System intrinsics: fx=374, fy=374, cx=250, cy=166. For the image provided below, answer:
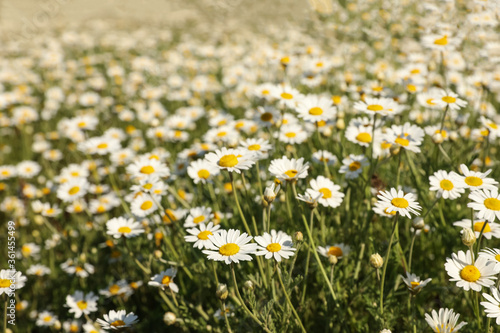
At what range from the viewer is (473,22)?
3348 millimetres

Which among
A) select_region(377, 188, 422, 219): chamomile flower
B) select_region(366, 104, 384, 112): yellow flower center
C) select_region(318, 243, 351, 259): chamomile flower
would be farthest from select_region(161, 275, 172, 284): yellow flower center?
select_region(366, 104, 384, 112): yellow flower center

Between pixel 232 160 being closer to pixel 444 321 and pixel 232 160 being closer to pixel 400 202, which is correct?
pixel 400 202

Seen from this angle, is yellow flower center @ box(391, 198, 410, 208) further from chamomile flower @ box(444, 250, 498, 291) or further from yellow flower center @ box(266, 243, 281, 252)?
yellow flower center @ box(266, 243, 281, 252)

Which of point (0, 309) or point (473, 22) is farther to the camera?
point (473, 22)

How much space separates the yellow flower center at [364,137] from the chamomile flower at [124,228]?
1.52m

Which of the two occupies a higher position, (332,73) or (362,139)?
(362,139)

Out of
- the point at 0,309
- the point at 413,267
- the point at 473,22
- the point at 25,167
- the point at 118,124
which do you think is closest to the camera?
the point at 413,267

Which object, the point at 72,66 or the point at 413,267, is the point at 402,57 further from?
the point at 72,66

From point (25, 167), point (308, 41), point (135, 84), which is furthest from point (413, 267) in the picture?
point (308, 41)

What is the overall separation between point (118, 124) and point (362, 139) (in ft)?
12.9

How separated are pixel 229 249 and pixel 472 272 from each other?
102cm

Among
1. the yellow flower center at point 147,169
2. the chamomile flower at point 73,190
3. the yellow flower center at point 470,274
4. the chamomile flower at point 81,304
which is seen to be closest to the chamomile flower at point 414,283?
the yellow flower center at point 470,274

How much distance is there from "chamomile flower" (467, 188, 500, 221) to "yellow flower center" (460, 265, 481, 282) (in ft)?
0.76

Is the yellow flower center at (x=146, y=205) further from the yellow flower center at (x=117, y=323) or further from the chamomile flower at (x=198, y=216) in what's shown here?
Answer: the yellow flower center at (x=117, y=323)
